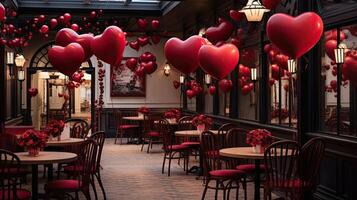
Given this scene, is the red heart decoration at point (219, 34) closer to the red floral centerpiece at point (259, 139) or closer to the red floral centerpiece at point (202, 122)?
the red floral centerpiece at point (259, 139)

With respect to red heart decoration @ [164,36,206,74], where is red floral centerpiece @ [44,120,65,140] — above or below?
below

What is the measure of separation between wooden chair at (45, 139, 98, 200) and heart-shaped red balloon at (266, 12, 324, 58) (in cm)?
289

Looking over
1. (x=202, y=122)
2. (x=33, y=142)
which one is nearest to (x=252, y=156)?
(x=33, y=142)

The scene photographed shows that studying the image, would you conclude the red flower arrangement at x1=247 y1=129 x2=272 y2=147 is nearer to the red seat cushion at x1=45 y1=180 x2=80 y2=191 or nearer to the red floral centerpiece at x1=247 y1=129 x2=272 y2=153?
the red floral centerpiece at x1=247 y1=129 x2=272 y2=153

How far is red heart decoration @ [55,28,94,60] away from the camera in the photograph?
214 inches

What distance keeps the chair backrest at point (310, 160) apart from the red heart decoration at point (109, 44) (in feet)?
6.79

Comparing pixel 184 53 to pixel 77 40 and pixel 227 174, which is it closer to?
pixel 77 40

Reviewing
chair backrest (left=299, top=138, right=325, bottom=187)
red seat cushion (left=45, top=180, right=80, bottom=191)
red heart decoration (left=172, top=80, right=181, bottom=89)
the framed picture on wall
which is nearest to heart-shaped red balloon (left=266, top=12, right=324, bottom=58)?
chair backrest (left=299, top=138, right=325, bottom=187)

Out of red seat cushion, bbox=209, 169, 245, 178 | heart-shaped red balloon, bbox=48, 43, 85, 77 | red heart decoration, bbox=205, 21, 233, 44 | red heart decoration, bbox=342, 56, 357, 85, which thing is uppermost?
red heart decoration, bbox=205, 21, 233, 44

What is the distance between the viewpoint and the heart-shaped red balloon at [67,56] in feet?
16.9

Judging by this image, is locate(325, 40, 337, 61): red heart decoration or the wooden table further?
locate(325, 40, 337, 61): red heart decoration

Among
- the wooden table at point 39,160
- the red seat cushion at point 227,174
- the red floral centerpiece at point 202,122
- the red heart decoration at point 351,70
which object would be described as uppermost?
the red heart decoration at point 351,70

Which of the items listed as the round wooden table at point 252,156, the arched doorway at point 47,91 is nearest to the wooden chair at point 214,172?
the round wooden table at point 252,156

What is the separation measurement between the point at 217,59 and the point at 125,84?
13054 millimetres
